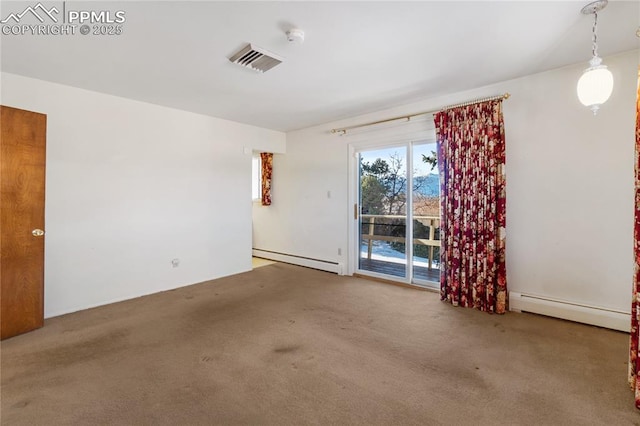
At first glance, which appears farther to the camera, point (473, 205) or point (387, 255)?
point (387, 255)

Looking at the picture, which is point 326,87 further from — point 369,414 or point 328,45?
point 369,414

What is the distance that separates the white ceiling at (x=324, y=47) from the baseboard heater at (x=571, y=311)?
2431 mm

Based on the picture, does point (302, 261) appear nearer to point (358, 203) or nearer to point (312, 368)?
point (358, 203)

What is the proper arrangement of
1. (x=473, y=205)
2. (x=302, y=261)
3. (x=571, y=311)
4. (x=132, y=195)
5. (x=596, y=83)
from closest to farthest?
(x=596, y=83) → (x=571, y=311) → (x=473, y=205) → (x=132, y=195) → (x=302, y=261)

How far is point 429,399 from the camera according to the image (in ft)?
5.89

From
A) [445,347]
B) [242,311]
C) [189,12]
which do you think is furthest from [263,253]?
[189,12]

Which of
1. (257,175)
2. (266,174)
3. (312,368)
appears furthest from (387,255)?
(257,175)

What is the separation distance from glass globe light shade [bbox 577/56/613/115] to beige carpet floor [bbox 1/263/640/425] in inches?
78.6

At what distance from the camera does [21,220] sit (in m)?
2.69

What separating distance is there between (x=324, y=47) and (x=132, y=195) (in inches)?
120

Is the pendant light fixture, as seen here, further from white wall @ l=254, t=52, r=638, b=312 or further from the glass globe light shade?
white wall @ l=254, t=52, r=638, b=312

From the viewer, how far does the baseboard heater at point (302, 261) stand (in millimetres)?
4922

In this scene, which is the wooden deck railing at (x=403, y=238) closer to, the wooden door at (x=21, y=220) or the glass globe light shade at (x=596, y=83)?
the glass globe light shade at (x=596, y=83)

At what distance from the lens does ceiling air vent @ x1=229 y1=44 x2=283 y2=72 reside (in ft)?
8.11
